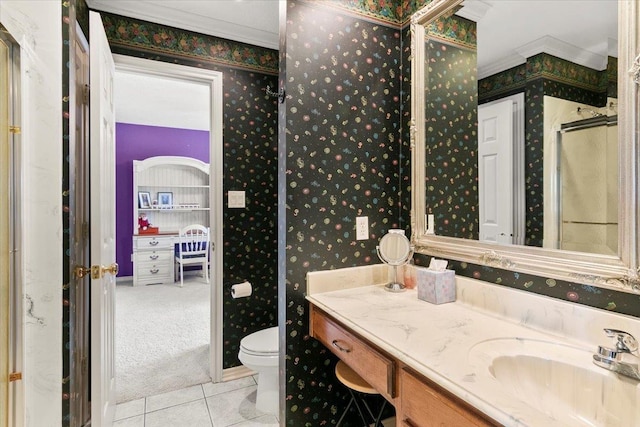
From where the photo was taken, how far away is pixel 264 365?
197cm

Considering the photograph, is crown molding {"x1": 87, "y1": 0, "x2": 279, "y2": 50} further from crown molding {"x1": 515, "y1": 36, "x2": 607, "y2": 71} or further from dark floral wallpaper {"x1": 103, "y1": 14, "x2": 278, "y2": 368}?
crown molding {"x1": 515, "y1": 36, "x2": 607, "y2": 71}

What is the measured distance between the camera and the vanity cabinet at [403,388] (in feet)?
2.55

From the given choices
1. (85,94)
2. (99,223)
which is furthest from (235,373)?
(85,94)

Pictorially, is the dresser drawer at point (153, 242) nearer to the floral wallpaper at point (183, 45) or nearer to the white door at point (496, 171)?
the floral wallpaper at point (183, 45)

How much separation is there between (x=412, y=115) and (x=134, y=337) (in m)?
3.26

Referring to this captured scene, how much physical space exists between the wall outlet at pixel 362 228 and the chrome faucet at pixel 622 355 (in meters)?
1.00

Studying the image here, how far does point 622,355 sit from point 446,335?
43 centimetres

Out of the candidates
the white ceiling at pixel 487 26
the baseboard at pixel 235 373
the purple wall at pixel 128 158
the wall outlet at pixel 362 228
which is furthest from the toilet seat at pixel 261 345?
the purple wall at pixel 128 158

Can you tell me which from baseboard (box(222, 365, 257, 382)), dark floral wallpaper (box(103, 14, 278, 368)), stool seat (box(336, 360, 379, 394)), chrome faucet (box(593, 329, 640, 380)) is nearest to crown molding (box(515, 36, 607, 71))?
chrome faucet (box(593, 329, 640, 380))

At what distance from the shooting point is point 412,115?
65.1 inches

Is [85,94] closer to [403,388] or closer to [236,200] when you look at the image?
[236,200]

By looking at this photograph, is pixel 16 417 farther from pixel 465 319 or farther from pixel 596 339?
pixel 596 339

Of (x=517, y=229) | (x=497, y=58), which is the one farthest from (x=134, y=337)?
(x=497, y=58)

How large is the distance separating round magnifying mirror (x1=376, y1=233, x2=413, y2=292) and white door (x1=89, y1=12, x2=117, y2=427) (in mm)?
1363
